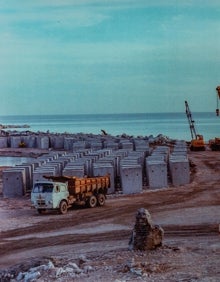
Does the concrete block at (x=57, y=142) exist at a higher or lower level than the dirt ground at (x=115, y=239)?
higher

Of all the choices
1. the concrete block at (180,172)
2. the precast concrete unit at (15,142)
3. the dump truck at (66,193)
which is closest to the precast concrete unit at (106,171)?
the dump truck at (66,193)

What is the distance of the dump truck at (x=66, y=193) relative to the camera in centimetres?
2169

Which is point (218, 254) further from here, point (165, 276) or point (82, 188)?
point (82, 188)

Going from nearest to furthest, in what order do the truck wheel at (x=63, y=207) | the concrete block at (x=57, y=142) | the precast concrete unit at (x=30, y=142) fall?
the truck wheel at (x=63, y=207)
the concrete block at (x=57, y=142)
the precast concrete unit at (x=30, y=142)

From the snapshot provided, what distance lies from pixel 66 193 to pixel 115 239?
211 inches

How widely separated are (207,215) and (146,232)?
5.88 metres

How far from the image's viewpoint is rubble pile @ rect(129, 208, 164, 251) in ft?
49.3

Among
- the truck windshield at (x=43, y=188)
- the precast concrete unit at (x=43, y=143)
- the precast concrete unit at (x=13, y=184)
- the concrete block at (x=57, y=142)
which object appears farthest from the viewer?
the precast concrete unit at (x=43, y=143)

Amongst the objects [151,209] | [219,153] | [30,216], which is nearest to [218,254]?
[151,209]

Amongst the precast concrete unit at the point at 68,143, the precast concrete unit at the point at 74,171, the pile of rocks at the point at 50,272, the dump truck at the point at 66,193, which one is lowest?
the pile of rocks at the point at 50,272

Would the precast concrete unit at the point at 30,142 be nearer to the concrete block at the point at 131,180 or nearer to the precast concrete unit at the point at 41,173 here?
the precast concrete unit at the point at 41,173

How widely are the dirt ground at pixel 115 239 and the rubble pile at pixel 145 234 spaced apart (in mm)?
200

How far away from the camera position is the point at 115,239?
683 inches

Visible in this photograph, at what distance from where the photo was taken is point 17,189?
27125 millimetres
